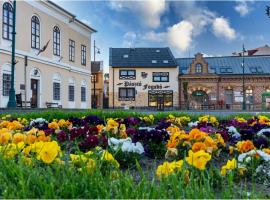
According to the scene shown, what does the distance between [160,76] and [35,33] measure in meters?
22.4

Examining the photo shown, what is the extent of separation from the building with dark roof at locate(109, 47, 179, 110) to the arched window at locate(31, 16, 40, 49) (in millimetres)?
19270

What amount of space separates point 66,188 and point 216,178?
90 cm

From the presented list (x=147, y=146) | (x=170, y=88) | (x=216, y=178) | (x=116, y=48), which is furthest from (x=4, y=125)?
(x=116, y=48)

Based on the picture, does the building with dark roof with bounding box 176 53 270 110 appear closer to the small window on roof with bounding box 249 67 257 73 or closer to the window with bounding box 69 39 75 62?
the small window on roof with bounding box 249 67 257 73

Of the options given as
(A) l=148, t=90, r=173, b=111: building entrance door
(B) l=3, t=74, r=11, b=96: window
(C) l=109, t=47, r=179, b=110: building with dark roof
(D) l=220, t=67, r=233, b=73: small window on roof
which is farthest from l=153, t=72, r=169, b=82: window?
(B) l=3, t=74, r=11, b=96: window

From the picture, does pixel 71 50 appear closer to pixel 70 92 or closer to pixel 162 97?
pixel 70 92

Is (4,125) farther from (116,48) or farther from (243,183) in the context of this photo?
(116,48)

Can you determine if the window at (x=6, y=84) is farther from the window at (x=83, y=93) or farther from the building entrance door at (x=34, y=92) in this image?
the window at (x=83, y=93)

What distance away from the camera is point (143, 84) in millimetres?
47188

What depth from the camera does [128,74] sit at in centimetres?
4747

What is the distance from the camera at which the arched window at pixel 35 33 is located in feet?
90.7

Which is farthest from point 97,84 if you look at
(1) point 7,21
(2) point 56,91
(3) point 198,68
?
(1) point 7,21

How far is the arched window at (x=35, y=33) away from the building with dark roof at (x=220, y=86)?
22.9 meters

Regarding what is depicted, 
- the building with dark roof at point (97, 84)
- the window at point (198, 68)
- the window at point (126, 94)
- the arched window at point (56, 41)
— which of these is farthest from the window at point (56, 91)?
the window at point (198, 68)
